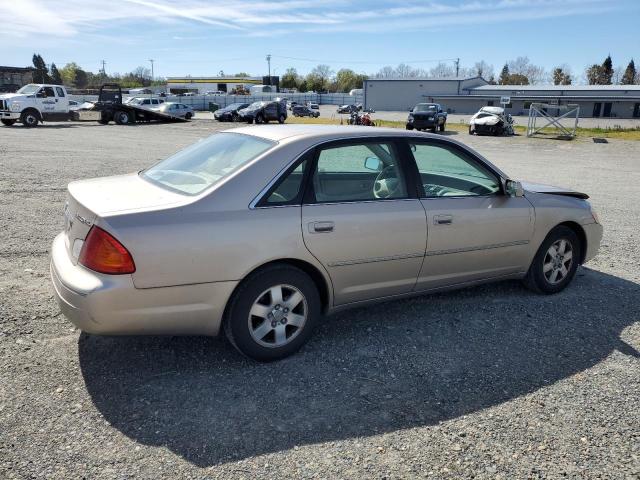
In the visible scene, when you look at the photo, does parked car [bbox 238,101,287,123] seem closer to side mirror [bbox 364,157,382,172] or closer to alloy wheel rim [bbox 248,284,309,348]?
side mirror [bbox 364,157,382,172]

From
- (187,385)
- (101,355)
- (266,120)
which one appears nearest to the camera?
(187,385)

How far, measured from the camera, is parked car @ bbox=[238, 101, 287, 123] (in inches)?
1460

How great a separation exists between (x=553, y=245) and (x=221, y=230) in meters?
3.25

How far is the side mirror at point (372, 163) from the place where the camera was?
13.9 ft

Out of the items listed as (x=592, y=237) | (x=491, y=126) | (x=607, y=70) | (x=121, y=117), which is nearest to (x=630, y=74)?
(x=607, y=70)

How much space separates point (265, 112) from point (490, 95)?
4637 cm

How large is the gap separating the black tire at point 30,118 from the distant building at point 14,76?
51.1 m

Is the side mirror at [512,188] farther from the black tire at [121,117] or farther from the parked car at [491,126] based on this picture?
the black tire at [121,117]

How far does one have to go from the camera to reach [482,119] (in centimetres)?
3175

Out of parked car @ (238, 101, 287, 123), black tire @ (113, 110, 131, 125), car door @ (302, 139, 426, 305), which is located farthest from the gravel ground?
parked car @ (238, 101, 287, 123)

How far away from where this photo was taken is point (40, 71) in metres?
99.2

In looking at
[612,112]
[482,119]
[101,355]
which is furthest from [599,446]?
[612,112]

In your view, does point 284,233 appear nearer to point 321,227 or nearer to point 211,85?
point 321,227

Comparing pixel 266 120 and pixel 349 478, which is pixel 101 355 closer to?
pixel 349 478
